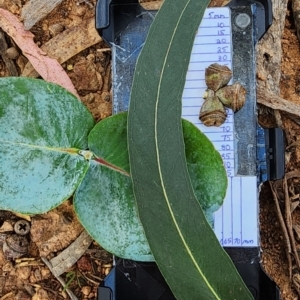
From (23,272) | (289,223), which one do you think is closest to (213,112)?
(289,223)

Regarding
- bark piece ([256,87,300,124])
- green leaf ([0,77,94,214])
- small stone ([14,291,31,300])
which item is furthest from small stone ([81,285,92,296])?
bark piece ([256,87,300,124])

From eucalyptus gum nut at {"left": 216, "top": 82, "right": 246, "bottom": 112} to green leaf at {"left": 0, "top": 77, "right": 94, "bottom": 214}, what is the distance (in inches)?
10.2

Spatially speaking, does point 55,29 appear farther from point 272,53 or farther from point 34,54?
point 272,53

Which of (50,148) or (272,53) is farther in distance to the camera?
(272,53)

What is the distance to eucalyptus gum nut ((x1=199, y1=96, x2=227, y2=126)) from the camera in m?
1.17

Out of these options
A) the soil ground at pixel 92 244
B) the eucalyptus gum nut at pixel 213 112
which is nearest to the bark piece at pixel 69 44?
the soil ground at pixel 92 244

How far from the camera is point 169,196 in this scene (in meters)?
1.08

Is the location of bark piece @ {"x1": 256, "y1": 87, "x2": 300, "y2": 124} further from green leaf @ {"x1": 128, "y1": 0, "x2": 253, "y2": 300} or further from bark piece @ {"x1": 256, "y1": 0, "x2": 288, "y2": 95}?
green leaf @ {"x1": 128, "y1": 0, "x2": 253, "y2": 300}

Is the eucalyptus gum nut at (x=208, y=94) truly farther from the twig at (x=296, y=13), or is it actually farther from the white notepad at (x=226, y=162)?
the twig at (x=296, y=13)

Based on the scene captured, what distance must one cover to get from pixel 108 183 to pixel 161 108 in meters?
0.17

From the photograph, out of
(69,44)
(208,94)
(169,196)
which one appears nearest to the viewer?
(169,196)

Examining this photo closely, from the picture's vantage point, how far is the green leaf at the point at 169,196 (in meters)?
1.08

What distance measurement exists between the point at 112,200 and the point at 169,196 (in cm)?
12

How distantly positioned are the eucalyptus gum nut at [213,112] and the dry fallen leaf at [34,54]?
0.26 m
